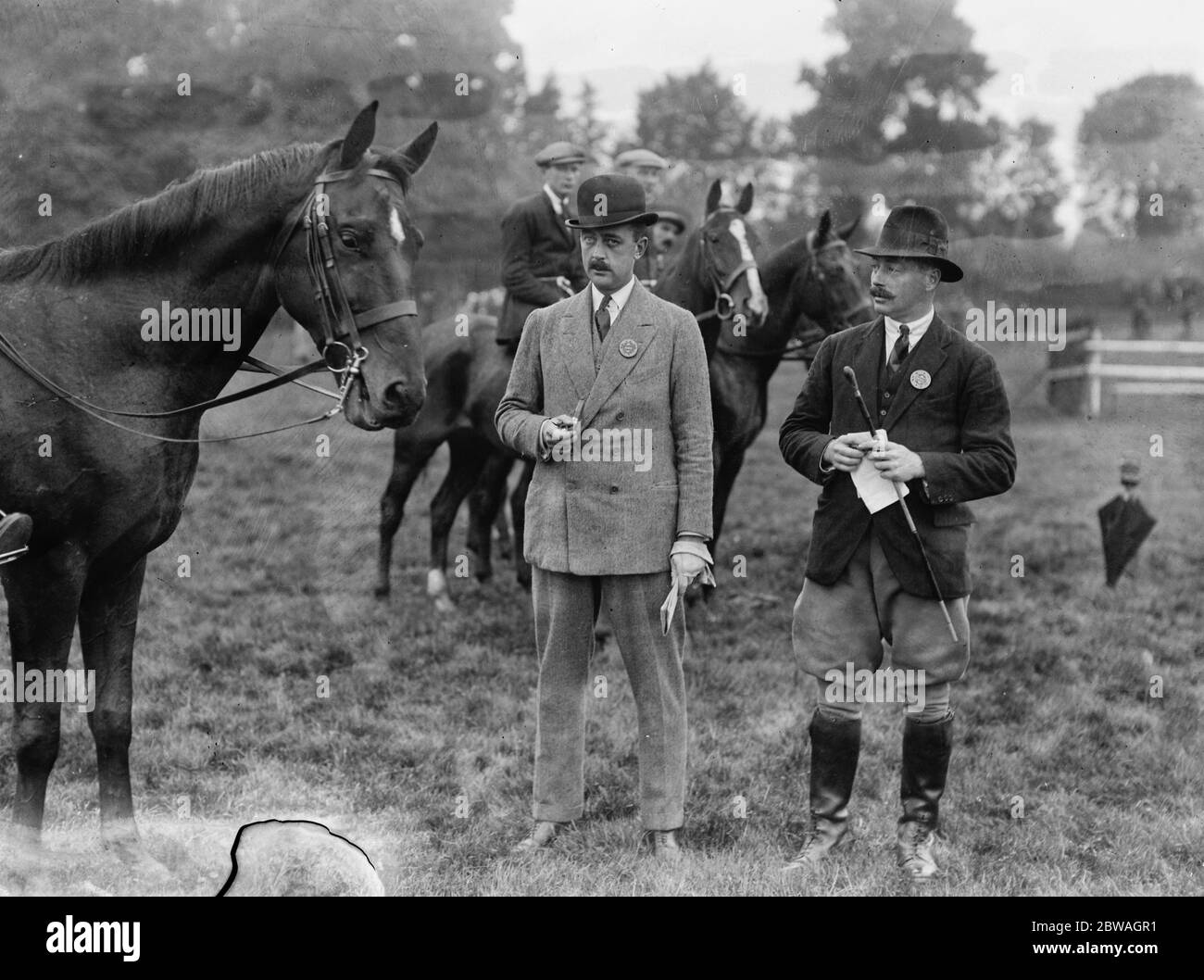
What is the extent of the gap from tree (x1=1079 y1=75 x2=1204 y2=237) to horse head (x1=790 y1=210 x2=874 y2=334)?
2.84m

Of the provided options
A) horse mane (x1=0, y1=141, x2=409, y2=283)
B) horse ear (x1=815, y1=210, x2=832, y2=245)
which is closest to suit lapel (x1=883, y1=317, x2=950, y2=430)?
horse mane (x1=0, y1=141, x2=409, y2=283)

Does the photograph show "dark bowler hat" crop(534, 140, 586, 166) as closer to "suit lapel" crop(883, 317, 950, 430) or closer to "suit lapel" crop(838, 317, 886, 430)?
"suit lapel" crop(838, 317, 886, 430)

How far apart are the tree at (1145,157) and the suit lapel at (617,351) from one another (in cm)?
635

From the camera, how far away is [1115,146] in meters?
9.41

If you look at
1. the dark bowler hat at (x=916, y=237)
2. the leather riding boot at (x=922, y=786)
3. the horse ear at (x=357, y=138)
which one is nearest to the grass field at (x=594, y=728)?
the leather riding boot at (x=922, y=786)

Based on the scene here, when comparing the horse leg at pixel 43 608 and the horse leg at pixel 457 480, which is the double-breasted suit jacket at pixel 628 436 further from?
the horse leg at pixel 457 480

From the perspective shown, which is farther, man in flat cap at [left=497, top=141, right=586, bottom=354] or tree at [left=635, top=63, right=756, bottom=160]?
tree at [left=635, top=63, right=756, bottom=160]

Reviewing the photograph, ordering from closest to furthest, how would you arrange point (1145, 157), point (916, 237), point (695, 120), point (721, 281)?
1. point (916, 237)
2. point (721, 281)
3. point (1145, 157)
4. point (695, 120)

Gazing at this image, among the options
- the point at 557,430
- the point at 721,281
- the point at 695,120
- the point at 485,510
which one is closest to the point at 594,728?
the point at 557,430

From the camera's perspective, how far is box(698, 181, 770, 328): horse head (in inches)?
284

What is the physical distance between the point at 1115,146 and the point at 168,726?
8.35 meters

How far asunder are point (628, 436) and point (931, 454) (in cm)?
101

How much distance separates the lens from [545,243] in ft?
24.5

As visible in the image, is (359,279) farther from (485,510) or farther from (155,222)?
(485,510)
